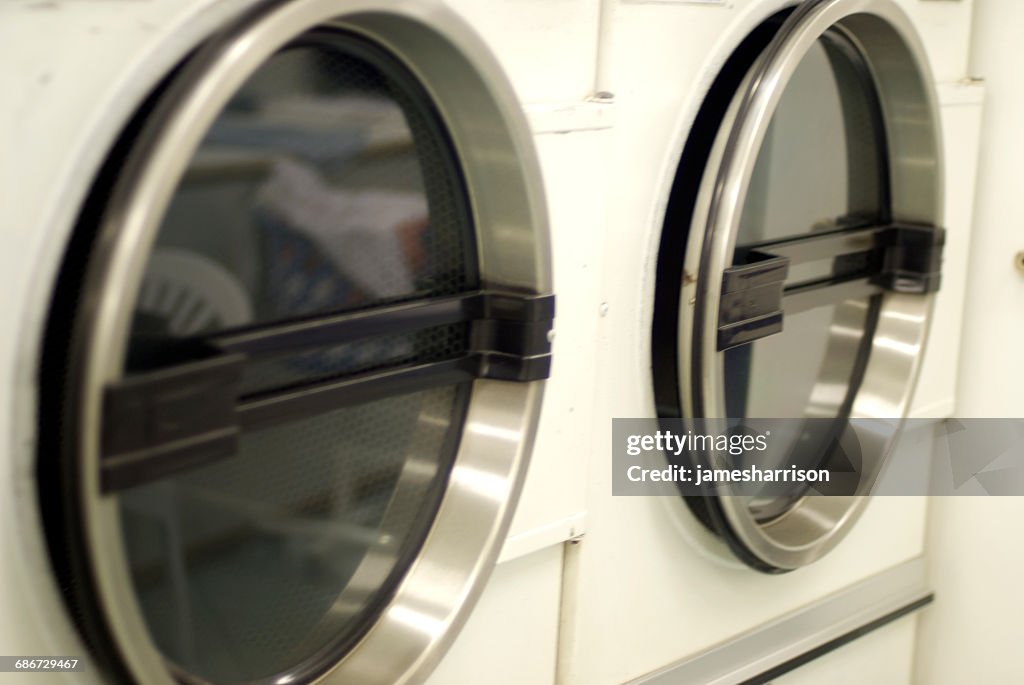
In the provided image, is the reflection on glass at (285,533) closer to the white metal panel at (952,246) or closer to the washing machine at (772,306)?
the washing machine at (772,306)

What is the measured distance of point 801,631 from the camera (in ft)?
4.94

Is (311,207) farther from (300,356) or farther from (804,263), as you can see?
(804,263)

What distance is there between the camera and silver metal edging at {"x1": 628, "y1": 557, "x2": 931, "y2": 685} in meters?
1.36

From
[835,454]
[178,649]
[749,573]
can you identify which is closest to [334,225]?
[178,649]

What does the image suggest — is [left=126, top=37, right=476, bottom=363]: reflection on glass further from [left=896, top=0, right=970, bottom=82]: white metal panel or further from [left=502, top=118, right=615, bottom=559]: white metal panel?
[left=896, top=0, right=970, bottom=82]: white metal panel

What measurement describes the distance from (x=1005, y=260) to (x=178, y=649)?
4.30ft

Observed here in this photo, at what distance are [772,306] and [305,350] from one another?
1.92 ft

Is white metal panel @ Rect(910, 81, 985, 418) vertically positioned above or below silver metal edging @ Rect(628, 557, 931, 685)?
above

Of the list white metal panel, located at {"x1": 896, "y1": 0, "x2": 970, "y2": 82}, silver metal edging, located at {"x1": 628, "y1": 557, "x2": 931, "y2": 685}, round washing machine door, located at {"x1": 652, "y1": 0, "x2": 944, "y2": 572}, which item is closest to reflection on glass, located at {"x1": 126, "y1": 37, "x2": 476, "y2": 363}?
round washing machine door, located at {"x1": 652, "y1": 0, "x2": 944, "y2": 572}

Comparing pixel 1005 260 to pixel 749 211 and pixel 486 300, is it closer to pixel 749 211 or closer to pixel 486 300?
pixel 749 211

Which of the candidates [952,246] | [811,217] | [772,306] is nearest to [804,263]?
[811,217]

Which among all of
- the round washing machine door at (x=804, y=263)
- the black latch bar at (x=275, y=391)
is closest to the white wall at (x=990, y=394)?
the round washing machine door at (x=804, y=263)

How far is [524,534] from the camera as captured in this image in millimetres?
1099

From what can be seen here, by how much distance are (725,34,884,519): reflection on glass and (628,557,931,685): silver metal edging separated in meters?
0.18
